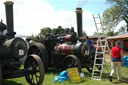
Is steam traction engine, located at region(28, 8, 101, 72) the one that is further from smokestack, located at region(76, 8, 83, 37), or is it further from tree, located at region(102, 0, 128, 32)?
tree, located at region(102, 0, 128, 32)

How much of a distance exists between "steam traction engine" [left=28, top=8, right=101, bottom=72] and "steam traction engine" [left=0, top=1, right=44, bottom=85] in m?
2.00

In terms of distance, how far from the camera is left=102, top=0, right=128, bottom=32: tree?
33.3 metres

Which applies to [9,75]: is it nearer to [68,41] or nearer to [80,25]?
[68,41]

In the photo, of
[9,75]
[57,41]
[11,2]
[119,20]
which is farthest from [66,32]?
[119,20]

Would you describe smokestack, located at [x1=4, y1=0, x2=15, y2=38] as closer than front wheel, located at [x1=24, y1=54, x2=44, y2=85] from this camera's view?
No

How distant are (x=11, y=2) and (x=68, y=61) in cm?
310

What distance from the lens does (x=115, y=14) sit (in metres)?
33.2

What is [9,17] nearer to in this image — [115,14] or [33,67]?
[33,67]

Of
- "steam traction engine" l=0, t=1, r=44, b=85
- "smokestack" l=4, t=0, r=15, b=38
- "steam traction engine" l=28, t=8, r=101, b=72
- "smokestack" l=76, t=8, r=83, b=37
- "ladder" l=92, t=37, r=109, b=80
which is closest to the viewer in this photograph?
"steam traction engine" l=0, t=1, r=44, b=85

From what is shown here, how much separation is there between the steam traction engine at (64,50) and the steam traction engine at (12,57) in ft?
6.55

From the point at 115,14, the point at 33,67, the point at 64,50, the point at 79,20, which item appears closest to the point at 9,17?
the point at 33,67

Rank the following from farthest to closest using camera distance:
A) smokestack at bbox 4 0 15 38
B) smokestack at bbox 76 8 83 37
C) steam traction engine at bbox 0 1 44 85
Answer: smokestack at bbox 76 8 83 37
smokestack at bbox 4 0 15 38
steam traction engine at bbox 0 1 44 85

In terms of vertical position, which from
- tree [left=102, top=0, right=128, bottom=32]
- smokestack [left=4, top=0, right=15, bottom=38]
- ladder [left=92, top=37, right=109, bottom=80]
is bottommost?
ladder [left=92, top=37, right=109, bottom=80]

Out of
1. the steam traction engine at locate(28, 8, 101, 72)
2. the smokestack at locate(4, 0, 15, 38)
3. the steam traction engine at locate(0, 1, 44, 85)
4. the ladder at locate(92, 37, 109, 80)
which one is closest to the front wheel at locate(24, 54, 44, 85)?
the steam traction engine at locate(0, 1, 44, 85)
